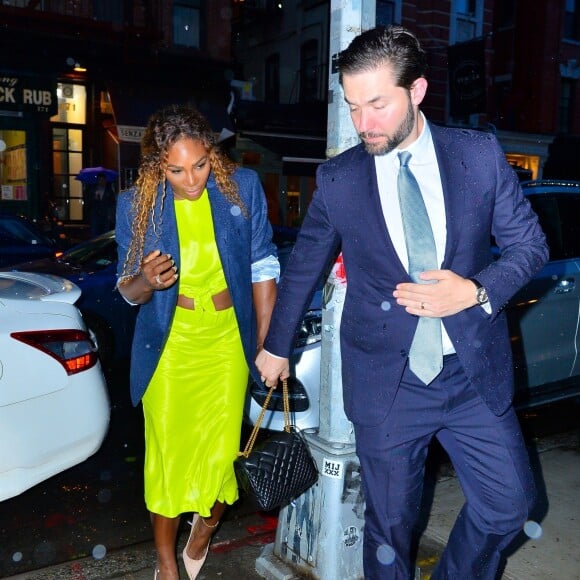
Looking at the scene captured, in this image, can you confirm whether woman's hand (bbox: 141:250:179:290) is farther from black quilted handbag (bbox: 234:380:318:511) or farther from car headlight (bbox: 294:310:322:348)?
car headlight (bbox: 294:310:322:348)

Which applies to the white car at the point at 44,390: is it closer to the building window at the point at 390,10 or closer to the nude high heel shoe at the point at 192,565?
the nude high heel shoe at the point at 192,565

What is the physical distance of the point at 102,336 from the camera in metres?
6.95

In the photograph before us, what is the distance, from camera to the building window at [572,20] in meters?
24.0

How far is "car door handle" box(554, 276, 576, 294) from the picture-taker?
5.09 metres

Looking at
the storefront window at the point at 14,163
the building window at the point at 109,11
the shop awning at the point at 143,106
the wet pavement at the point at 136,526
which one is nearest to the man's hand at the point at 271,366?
the wet pavement at the point at 136,526

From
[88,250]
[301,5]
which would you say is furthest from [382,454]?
[301,5]

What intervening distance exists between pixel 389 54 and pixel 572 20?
83.0 feet

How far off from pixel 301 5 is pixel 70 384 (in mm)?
21353

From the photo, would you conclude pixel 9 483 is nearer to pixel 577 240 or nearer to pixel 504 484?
pixel 504 484

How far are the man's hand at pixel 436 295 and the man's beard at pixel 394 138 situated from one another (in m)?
0.43

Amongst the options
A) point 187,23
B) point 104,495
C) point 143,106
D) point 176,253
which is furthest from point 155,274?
point 187,23

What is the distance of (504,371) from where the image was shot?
2457mm

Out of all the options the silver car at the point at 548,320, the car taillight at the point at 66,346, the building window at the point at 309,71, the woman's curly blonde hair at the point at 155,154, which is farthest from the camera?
the building window at the point at 309,71

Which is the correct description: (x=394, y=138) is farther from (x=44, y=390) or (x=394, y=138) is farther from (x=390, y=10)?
(x=390, y=10)
